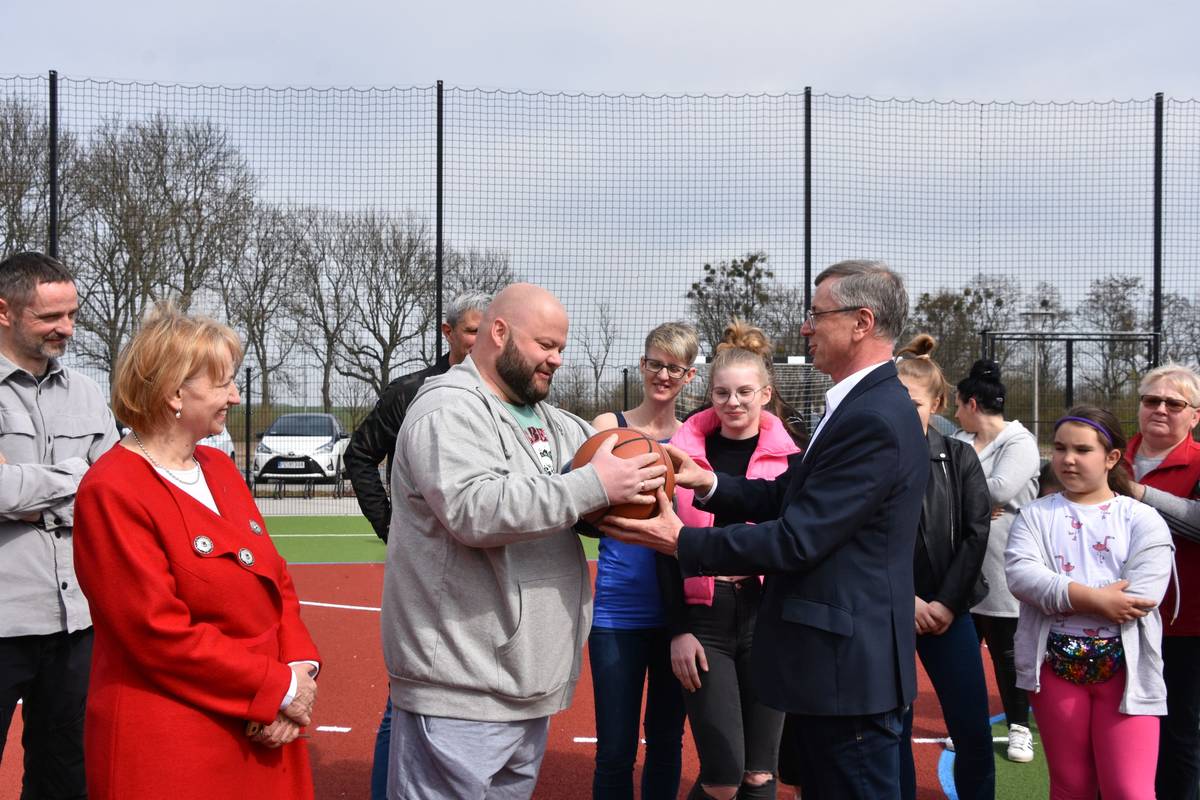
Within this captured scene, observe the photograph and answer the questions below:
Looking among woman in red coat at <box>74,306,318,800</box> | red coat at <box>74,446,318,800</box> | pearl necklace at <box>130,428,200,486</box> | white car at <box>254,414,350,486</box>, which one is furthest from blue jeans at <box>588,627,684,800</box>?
white car at <box>254,414,350,486</box>

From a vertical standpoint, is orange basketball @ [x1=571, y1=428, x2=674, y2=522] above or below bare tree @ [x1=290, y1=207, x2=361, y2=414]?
below

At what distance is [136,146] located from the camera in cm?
1302

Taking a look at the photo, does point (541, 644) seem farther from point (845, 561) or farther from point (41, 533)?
point (41, 533)

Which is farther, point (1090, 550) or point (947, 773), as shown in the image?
point (947, 773)

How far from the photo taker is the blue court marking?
4.87 metres

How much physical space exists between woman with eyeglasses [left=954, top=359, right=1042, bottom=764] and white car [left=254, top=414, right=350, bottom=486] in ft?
34.1

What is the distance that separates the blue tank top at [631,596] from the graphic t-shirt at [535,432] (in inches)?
33.5

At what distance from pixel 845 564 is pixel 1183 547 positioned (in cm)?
223

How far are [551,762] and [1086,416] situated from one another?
314cm

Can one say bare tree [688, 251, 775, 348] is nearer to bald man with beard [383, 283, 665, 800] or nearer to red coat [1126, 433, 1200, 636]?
red coat [1126, 433, 1200, 636]

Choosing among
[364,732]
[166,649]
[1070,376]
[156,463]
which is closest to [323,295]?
[364,732]

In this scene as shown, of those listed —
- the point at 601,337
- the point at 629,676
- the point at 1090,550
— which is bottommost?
the point at 629,676

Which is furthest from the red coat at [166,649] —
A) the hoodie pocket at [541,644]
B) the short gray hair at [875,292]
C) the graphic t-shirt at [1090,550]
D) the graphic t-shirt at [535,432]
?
the graphic t-shirt at [1090,550]

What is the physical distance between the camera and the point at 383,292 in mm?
12242
